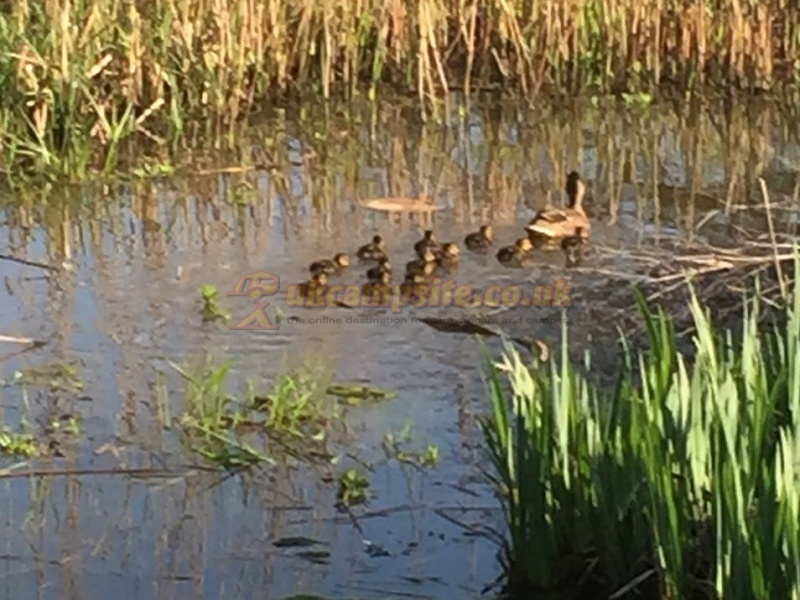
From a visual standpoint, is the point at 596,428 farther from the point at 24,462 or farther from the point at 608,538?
the point at 24,462

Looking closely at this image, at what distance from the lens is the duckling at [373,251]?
6.62 metres

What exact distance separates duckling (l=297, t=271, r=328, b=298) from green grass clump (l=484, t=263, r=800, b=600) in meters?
2.40

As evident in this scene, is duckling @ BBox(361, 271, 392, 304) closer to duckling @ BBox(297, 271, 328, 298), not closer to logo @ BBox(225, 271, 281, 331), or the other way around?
duckling @ BBox(297, 271, 328, 298)

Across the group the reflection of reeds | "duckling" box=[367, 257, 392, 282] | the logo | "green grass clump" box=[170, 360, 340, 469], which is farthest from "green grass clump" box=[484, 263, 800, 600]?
the reflection of reeds

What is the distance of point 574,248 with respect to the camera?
6.86m

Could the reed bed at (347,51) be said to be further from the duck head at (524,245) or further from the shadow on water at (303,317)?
the duck head at (524,245)

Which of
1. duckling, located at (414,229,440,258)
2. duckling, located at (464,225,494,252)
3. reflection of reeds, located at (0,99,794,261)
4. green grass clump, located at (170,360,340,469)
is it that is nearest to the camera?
green grass clump, located at (170,360,340,469)

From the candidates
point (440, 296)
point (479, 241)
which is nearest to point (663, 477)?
point (440, 296)

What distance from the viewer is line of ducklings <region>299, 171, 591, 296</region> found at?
20.9 ft

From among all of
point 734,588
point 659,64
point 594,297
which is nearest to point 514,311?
point 594,297

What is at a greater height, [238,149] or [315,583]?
[238,149]

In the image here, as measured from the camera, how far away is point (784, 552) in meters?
3.02

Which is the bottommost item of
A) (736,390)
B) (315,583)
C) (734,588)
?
(315,583)

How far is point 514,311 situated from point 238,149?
3074mm
